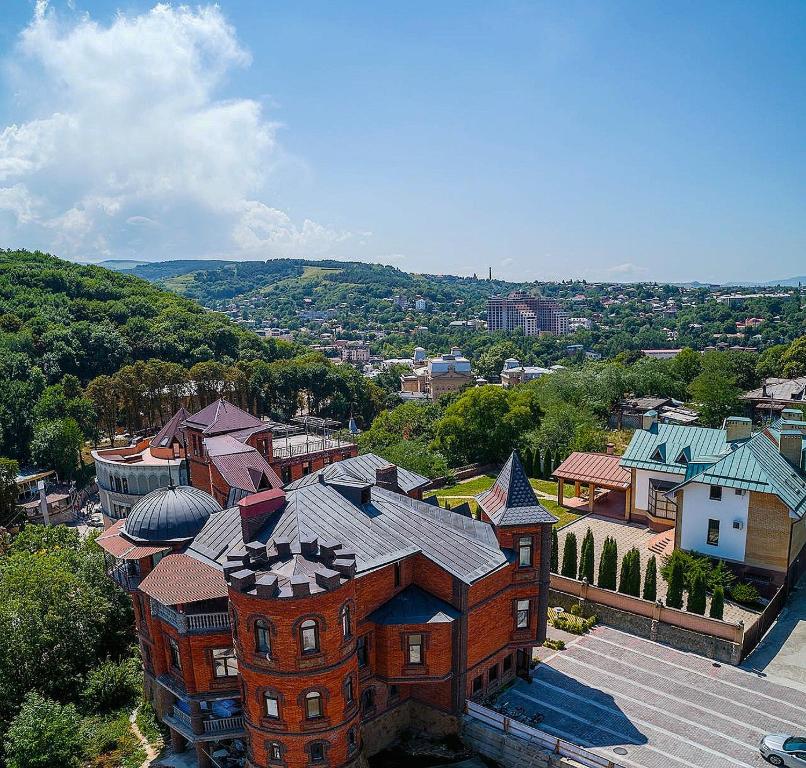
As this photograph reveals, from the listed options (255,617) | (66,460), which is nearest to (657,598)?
(255,617)

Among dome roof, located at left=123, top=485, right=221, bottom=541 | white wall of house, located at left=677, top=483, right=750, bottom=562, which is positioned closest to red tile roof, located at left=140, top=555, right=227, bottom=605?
dome roof, located at left=123, top=485, right=221, bottom=541

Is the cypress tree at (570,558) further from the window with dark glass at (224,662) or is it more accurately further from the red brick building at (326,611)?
the window with dark glass at (224,662)

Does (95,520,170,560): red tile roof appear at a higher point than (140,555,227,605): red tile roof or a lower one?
lower

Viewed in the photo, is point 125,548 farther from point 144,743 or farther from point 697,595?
point 697,595

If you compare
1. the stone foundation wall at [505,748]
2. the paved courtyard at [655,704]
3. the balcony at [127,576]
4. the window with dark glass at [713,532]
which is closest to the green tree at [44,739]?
the balcony at [127,576]

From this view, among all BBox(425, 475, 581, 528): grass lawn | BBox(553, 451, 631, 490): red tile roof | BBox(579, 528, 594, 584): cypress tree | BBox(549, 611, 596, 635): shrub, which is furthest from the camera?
BBox(425, 475, 581, 528): grass lawn

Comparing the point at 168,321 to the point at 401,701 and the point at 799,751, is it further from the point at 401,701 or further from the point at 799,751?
the point at 799,751

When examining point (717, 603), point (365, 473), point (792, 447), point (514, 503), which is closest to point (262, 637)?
point (514, 503)

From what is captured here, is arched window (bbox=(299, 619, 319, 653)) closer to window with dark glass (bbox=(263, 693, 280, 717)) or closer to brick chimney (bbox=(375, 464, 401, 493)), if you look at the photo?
window with dark glass (bbox=(263, 693, 280, 717))
